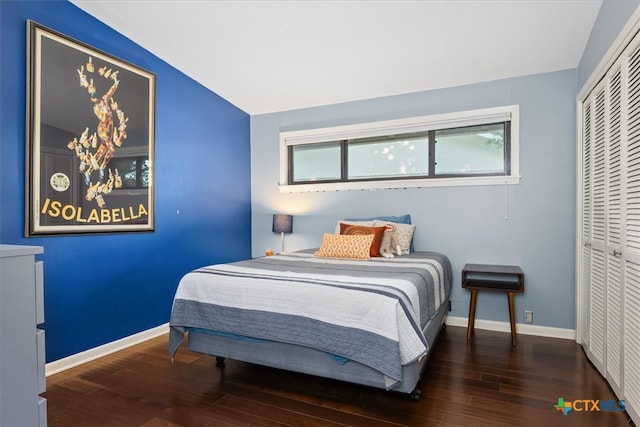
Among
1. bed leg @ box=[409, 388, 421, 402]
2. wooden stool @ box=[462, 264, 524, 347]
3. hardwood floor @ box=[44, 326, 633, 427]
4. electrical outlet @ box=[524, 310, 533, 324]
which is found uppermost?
wooden stool @ box=[462, 264, 524, 347]

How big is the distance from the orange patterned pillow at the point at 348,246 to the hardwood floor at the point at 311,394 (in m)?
1.03

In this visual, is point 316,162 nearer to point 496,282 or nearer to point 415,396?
point 496,282

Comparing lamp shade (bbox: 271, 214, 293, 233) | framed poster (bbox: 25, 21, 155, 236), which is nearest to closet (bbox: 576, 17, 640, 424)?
lamp shade (bbox: 271, 214, 293, 233)

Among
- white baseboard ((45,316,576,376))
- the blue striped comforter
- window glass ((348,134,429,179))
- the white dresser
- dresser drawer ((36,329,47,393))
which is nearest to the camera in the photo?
the white dresser

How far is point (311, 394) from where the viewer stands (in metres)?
2.08

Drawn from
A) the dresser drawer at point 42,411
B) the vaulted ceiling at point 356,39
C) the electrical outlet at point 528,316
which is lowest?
the electrical outlet at point 528,316

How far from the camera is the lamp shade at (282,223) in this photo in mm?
4238

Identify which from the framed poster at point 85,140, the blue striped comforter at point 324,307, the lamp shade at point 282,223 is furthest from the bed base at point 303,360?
the lamp shade at point 282,223

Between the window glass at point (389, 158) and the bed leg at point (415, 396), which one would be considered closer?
the bed leg at point (415, 396)

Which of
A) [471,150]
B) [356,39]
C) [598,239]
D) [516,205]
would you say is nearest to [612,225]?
[598,239]

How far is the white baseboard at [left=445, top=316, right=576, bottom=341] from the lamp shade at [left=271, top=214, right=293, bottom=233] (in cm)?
209

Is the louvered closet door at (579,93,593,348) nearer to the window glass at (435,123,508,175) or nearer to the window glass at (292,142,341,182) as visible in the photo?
the window glass at (435,123,508,175)

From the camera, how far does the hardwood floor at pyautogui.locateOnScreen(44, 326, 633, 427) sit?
1808mm

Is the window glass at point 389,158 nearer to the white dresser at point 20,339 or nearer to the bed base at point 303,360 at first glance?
the bed base at point 303,360
